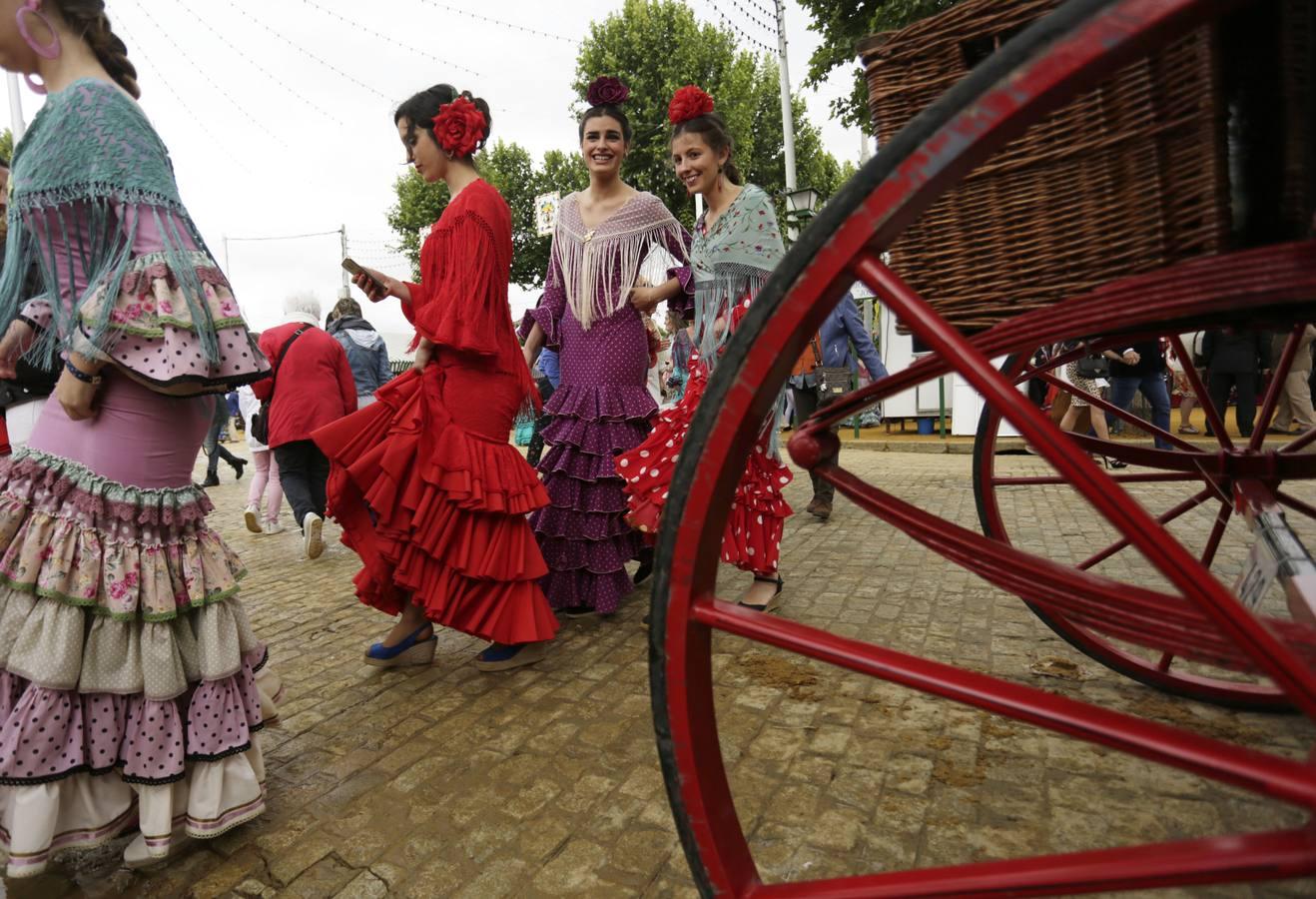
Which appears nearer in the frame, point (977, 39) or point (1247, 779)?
point (1247, 779)

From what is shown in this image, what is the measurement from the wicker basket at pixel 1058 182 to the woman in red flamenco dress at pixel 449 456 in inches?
69.1

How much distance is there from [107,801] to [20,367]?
3.13ft

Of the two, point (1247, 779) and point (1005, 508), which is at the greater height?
point (1247, 779)

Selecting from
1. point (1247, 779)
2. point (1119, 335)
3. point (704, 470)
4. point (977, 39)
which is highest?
point (977, 39)

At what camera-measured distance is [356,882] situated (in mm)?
1410

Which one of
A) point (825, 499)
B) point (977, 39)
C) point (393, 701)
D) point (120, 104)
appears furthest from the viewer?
point (825, 499)

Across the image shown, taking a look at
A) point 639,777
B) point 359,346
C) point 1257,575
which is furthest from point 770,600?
point 359,346

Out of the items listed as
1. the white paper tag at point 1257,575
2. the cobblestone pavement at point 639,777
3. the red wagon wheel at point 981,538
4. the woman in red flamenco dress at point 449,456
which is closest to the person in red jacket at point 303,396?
the cobblestone pavement at point 639,777

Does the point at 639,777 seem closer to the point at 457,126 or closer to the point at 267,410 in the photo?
the point at 457,126

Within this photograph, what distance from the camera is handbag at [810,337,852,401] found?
15.8ft

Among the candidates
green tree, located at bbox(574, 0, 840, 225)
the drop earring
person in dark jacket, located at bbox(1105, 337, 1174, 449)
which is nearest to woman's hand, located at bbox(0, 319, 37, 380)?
the drop earring

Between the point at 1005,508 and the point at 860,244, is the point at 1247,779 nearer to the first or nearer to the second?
the point at 860,244

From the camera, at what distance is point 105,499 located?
4.96 ft

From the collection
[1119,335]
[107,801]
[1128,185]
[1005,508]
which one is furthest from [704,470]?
[1005,508]
